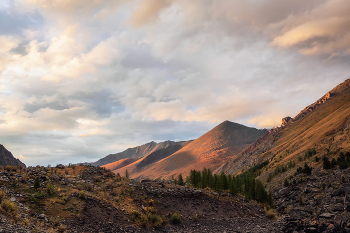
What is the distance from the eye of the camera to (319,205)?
45844 millimetres

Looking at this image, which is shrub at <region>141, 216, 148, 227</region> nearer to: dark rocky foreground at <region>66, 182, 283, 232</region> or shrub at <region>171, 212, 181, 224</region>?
dark rocky foreground at <region>66, 182, 283, 232</region>

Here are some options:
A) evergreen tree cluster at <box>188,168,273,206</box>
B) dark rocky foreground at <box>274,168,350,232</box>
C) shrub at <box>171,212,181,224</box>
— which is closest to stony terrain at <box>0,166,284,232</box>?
shrub at <box>171,212,181,224</box>

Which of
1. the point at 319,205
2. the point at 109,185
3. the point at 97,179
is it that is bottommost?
the point at 319,205

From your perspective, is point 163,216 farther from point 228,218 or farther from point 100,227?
point 228,218

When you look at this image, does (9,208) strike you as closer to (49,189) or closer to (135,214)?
(49,189)

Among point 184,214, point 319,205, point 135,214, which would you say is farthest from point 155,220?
point 319,205

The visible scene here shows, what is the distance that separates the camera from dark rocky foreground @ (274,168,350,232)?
1228 inches

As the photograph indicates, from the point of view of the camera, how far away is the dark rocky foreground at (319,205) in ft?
102

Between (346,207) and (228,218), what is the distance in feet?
69.1

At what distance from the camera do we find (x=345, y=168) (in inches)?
2408

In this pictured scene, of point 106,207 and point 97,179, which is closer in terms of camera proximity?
point 106,207

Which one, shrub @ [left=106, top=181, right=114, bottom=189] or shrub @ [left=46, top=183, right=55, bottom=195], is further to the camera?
shrub @ [left=106, top=181, right=114, bottom=189]

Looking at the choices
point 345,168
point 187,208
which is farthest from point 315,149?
point 187,208

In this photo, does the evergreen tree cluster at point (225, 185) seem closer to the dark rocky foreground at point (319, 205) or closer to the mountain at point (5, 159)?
the dark rocky foreground at point (319, 205)
